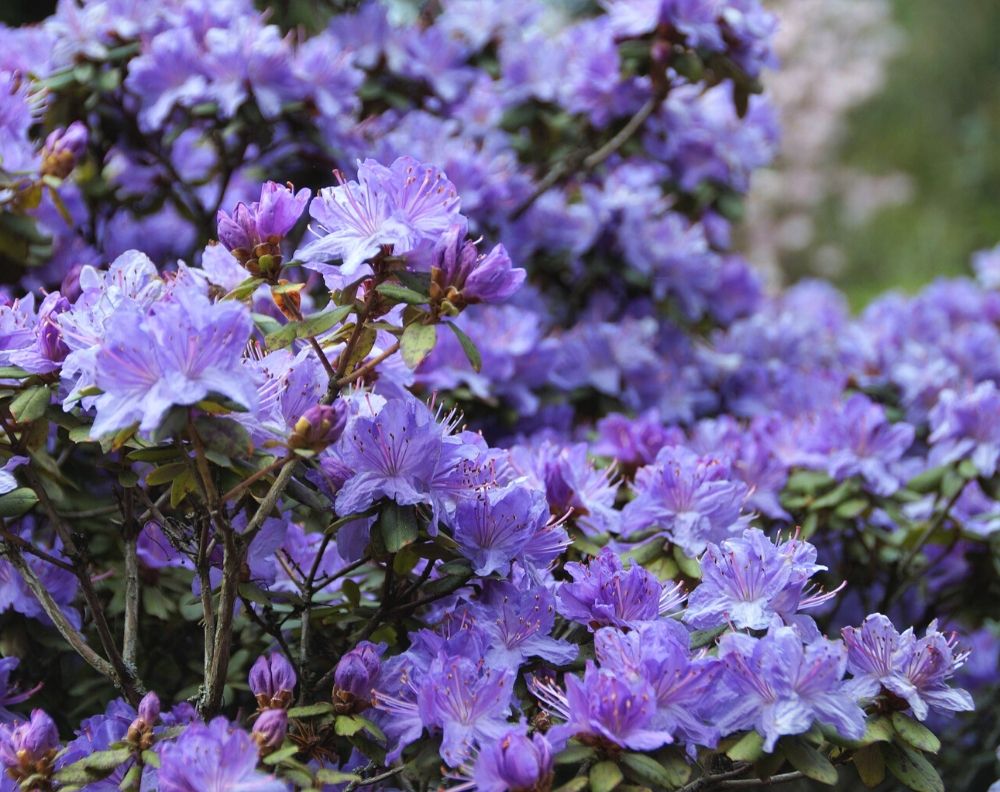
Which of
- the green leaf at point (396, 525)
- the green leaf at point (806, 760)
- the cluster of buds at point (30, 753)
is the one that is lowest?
the cluster of buds at point (30, 753)

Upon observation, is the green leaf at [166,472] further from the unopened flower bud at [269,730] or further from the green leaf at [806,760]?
the green leaf at [806,760]

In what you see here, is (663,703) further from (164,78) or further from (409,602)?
(164,78)

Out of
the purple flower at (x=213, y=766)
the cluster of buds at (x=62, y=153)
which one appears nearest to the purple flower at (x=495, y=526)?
the purple flower at (x=213, y=766)

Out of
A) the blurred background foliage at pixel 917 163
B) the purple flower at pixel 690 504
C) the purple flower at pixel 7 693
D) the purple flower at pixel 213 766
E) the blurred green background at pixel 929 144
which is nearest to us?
the purple flower at pixel 213 766

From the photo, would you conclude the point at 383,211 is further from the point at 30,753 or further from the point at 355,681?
the point at 30,753

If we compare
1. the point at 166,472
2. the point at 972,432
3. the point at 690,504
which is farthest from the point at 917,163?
the point at 166,472

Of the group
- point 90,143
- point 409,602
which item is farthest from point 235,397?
point 90,143

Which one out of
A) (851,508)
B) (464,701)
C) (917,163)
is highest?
(464,701)
